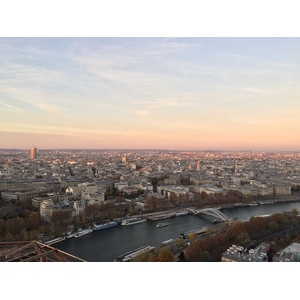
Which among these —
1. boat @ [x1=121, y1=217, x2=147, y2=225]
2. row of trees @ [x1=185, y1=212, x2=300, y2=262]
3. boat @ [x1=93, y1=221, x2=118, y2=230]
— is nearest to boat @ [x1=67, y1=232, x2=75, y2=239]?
boat @ [x1=93, y1=221, x2=118, y2=230]

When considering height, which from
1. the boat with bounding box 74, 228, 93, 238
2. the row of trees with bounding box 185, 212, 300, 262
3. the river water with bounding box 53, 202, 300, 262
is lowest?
the river water with bounding box 53, 202, 300, 262

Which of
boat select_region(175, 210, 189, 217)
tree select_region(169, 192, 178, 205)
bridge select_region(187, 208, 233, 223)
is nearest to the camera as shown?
bridge select_region(187, 208, 233, 223)

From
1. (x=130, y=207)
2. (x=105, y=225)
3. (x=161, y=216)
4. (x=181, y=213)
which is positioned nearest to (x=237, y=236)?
(x=105, y=225)

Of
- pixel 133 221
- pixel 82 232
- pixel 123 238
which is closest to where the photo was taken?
pixel 123 238

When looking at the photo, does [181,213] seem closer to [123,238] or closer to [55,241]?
[123,238]

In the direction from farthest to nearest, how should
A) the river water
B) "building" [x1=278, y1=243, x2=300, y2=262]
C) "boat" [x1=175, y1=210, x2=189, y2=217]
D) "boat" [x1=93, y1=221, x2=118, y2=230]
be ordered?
"boat" [x1=175, y1=210, x2=189, y2=217], "boat" [x1=93, y1=221, x2=118, y2=230], the river water, "building" [x1=278, y1=243, x2=300, y2=262]

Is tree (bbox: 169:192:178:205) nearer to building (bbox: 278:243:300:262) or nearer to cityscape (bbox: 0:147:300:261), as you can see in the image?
cityscape (bbox: 0:147:300:261)

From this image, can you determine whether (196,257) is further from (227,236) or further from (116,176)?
(116,176)

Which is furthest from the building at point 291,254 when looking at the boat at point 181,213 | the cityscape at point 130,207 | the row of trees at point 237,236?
the boat at point 181,213

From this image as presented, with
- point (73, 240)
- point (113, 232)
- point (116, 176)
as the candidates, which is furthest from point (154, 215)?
point (116, 176)

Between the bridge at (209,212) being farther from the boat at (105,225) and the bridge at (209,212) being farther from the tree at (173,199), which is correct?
the boat at (105,225)
